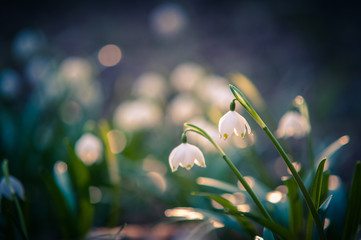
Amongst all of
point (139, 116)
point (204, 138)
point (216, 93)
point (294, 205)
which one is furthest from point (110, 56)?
point (294, 205)

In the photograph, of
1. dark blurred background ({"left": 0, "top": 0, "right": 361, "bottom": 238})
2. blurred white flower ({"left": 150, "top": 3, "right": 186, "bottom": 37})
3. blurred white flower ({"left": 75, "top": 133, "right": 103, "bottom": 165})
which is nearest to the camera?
blurred white flower ({"left": 75, "top": 133, "right": 103, "bottom": 165})

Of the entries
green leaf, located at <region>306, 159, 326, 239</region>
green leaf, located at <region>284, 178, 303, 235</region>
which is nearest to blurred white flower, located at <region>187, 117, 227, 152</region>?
green leaf, located at <region>284, 178, 303, 235</region>

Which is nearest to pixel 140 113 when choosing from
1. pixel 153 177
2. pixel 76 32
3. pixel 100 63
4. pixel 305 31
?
pixel 153 177

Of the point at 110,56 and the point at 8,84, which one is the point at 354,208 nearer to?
the point at 8,84

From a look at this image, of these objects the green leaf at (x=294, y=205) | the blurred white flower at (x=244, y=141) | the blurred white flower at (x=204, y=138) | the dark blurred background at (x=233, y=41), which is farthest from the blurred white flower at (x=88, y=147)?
the dark blurred background at (x=233, y=41)

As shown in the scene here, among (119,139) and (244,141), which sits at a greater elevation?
(119,139)

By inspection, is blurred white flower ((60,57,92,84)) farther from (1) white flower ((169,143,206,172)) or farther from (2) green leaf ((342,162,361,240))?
(2) green leaf ((342,162,361,240))

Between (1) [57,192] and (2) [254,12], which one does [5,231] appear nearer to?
(1) [57,192]
